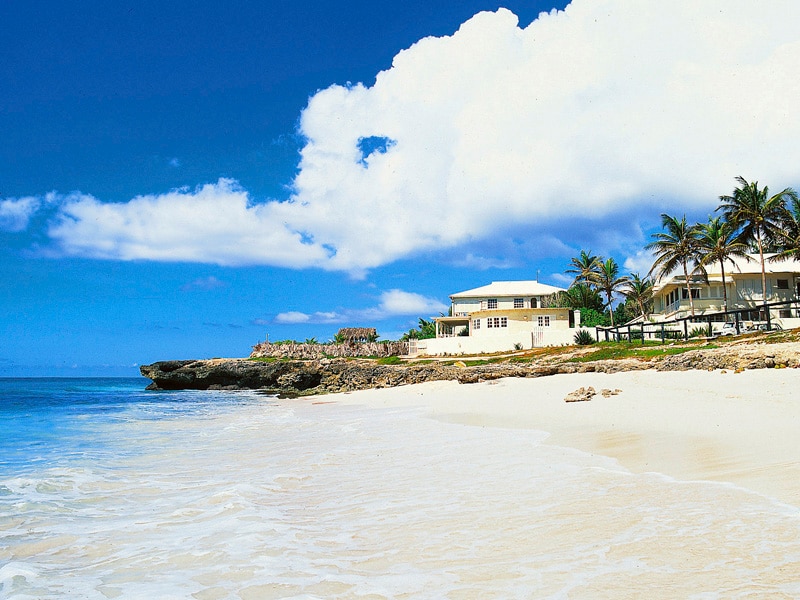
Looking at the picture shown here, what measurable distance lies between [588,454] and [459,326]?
51.5 m

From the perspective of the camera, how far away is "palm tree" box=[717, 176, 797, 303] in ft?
133

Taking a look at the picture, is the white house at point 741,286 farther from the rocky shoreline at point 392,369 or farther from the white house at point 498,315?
the rocky shoreline at point 392,369

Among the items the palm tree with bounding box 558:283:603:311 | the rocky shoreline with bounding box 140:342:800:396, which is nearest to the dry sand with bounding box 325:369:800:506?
the rocky shoreline with bounding box 140:342:800:396

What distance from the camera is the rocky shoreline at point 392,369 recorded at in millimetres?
16516

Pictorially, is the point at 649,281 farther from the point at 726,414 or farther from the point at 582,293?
the point at 726,414

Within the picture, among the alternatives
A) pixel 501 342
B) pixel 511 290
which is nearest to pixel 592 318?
pixel 511 290

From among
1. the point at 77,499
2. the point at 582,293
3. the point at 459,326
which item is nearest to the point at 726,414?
the point at 77,499

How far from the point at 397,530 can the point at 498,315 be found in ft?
164

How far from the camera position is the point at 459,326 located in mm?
59031

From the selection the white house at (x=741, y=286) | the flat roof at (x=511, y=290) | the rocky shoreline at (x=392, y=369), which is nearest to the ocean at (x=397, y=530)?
the rocky shoreline at (x=392, y=369)

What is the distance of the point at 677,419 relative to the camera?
31.5 feet

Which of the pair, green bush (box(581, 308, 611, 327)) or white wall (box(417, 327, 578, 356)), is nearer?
white wall (box(417, 327, 578, 356))

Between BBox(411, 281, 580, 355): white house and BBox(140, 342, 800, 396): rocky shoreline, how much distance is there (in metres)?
5.68

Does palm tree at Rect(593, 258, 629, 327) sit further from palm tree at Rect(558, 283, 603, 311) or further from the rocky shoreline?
the rocky shoreline
